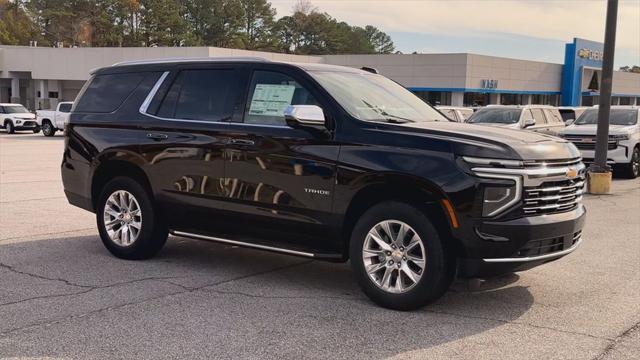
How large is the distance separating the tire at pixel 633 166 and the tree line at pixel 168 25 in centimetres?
7773

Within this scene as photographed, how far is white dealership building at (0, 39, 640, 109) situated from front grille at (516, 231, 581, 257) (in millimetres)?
44719

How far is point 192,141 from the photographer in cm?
662

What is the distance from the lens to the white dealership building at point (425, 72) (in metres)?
52.4

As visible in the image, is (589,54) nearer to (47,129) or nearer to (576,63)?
(576,63)

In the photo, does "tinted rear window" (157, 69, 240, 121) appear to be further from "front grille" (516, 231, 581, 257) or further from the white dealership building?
the white dealership building

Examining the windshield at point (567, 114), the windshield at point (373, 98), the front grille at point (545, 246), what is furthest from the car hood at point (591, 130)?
the front grille at point (545, 246)

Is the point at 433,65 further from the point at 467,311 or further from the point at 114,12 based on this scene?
the point at 114,12

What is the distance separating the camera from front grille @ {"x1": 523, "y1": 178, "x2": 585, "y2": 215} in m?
5.20

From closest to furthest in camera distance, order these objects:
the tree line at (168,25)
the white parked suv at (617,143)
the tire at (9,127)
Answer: the white parked suv at (617,143) < the tire at (9,127) < the tree line at (168,25)

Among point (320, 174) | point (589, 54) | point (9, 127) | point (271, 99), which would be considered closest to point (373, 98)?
point (271, 99)

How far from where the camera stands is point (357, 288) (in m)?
6.25

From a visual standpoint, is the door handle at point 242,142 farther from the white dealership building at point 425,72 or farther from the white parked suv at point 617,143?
the white dealership building at point 425,72

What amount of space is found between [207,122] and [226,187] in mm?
678

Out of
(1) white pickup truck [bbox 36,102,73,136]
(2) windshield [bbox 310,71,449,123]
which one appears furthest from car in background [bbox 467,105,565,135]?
(1) white pickup truck [bbox 36,102,73,136]
